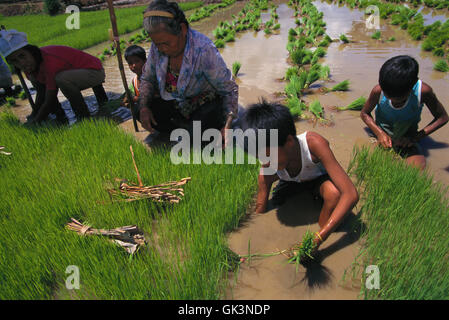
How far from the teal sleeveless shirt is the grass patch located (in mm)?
1151

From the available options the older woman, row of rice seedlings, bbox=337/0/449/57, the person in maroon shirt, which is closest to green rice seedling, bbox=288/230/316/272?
the older woman

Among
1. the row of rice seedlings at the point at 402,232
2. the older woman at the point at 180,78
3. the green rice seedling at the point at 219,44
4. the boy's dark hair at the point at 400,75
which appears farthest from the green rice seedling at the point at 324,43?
the row of rice seedlings at the point at 402,232

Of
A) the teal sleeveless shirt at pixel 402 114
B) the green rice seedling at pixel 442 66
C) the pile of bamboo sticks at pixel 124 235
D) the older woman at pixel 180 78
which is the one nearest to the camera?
the pile of bamboo sticks at pixel 124 235

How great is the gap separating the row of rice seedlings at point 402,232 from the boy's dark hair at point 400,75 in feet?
1.42

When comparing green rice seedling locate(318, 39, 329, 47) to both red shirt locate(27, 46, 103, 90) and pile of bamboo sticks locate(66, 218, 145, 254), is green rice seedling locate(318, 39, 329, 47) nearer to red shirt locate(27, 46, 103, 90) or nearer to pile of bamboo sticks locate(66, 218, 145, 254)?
red shirt locate(27, 46, 103, 90)

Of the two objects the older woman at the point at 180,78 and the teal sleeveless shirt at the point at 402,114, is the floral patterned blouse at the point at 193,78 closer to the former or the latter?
the older woman at the point at 180,78

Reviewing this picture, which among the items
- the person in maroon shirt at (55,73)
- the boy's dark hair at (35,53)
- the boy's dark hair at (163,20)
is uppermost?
the boy's dark hair at (163,20)

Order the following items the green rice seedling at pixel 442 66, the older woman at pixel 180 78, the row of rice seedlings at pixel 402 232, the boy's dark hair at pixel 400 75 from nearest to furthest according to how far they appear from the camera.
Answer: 1. the row of rice seedlings at pixel 402 232
2. the boy's dark hair at pixel 400 75
3. the older woman at pixel 180 78
4. the green rice seedling at pixel 442 66

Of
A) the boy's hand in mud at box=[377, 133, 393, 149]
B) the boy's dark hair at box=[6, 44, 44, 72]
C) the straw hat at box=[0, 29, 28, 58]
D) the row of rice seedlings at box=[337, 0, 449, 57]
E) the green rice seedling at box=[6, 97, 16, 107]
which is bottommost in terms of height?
the green rice seedling at box=[6, 97, 16, 107]

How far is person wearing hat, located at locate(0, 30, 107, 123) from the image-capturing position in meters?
2.42

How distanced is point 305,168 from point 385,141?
941mm

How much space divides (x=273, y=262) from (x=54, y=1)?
1694 centimetres

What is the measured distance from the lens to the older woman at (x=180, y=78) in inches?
70.9

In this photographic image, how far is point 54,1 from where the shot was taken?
13.3 meters
